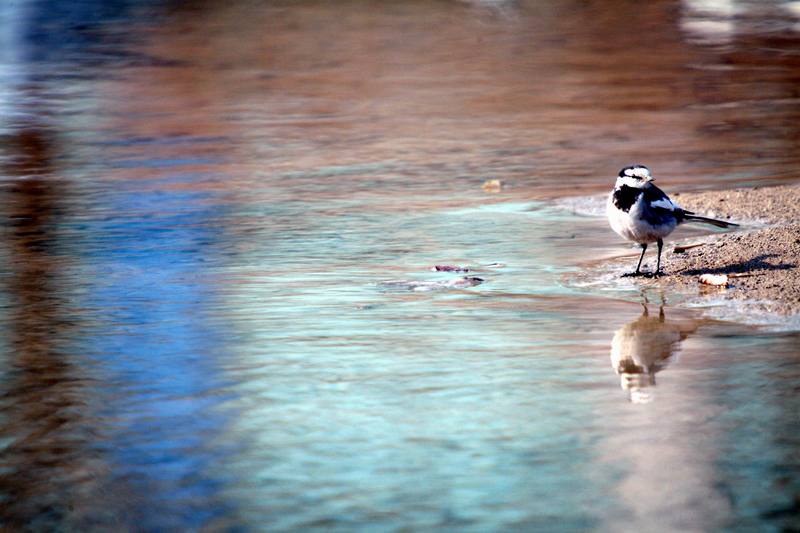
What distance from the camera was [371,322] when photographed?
18.2ft

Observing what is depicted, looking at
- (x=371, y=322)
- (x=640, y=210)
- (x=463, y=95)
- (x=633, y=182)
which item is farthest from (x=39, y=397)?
(x=463, y=95)

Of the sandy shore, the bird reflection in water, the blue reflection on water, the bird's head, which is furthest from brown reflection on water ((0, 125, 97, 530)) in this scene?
the sandy shore

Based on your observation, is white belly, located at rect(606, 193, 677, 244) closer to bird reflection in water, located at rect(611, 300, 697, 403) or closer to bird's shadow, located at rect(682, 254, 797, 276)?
bird's shadow, located at rect(682, 254, 797, 276)

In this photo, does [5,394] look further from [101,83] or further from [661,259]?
[101,83]

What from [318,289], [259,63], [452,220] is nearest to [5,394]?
[318,289]

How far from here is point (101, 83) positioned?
15.6 meters

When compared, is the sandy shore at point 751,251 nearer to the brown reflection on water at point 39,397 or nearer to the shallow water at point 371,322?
the shallow water at point 371,322

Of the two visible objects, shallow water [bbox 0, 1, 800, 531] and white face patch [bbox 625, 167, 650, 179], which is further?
white face patch [bbox 625, 167, 650, 179]

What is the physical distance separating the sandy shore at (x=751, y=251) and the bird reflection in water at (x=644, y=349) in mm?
438

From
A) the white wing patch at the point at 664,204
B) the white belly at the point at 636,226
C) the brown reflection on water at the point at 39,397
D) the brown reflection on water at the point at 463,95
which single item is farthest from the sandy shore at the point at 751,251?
the brown reflection on water at the point at 39,397

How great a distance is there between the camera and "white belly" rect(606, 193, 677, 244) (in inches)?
248

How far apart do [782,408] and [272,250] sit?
3.74 meters

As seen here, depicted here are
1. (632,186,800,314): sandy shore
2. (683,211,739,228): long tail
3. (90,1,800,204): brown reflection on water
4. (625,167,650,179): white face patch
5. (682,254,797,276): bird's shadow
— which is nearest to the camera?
(632,186,800,314): sandy shore

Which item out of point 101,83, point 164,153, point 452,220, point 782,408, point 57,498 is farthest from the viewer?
point 101,83
